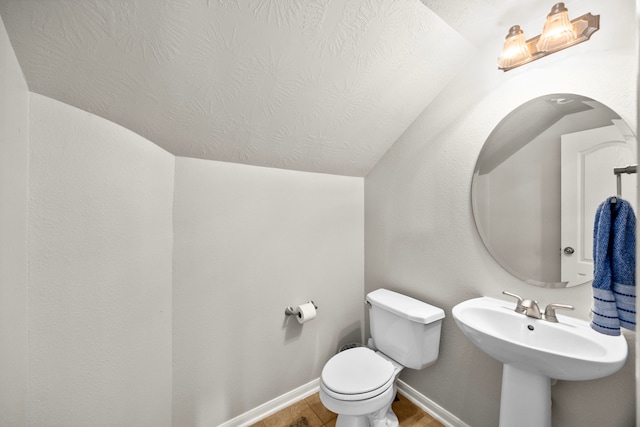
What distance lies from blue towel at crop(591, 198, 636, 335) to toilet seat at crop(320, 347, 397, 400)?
884 mm

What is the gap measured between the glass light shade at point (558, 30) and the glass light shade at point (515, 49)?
0.24ft

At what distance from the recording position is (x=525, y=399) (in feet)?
3.40

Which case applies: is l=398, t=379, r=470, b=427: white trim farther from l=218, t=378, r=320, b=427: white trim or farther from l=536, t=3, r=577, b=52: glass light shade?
l=536, t=3, r=577, b=52: glass light shade

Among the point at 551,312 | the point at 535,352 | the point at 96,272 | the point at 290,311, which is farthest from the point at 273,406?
the point at 551,312

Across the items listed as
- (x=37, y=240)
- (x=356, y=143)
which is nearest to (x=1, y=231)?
(x=37, y=240)

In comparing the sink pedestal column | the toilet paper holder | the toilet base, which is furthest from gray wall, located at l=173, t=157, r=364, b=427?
the sink pedestal column

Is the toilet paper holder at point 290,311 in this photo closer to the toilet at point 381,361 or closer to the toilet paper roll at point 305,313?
the toilet paper roll at point 305,313

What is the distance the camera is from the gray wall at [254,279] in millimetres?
1298

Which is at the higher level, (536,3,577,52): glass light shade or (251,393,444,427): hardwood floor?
(536,3,577,52): glass light shade

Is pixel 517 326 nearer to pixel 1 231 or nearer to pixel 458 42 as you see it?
pixel 458 42

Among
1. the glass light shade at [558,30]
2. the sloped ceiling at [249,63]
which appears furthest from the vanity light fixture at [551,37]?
the sloped ceiling at [249,63]

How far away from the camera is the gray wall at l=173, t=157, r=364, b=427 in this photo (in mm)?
1298

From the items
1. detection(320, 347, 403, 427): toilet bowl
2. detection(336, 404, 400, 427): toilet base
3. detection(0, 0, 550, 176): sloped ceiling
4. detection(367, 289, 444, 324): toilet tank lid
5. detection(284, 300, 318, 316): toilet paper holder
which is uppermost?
detection(0, 0, 550, 176): sloped ceiling

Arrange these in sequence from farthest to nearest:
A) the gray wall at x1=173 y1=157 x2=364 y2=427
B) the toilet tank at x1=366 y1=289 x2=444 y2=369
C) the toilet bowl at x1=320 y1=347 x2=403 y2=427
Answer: the toilet tank at x1=366 y1=289 x2=444 y2=369
the gray wall at x1=173 y1=157 x2=364 y2=427
the toilet bowl at x1=320 y1=347 x2=403 y2=427
